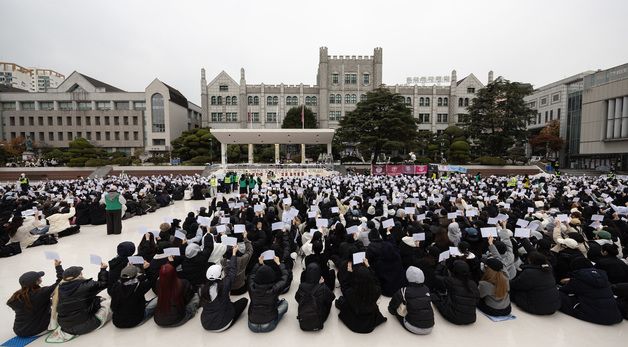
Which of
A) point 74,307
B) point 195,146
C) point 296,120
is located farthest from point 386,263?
point 296,120

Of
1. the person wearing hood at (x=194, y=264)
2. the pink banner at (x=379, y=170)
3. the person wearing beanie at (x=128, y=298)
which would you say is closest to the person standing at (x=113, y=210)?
the person wearing hood at (x=194, y=264)

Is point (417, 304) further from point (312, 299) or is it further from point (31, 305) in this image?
point (31, 305)

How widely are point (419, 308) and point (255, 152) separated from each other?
40.1m

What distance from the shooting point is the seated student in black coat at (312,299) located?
13.3 feet

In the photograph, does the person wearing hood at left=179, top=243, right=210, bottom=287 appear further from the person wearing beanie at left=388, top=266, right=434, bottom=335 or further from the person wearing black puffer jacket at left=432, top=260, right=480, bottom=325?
the person wearing black puffer jacket at left=432, top=260, right=480, bottom=325

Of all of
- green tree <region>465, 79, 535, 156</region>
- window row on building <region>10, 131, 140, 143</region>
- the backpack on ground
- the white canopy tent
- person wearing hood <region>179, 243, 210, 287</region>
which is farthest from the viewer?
window row on building <region>10, 131, 140, 143</region>

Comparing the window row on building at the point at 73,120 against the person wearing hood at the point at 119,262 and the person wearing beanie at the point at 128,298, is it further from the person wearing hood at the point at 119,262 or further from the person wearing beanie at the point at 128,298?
the person wearing beanie at the point at 128,298

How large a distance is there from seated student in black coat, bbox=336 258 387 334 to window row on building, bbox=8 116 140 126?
184 ft

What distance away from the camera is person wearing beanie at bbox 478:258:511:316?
4.32 m

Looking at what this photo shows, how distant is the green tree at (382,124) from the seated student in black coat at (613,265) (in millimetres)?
27082

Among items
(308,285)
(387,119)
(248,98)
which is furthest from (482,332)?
(248,98)

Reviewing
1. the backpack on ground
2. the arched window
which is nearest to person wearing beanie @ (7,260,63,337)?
the backpack on ground

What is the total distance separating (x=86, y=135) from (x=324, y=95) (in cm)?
4147

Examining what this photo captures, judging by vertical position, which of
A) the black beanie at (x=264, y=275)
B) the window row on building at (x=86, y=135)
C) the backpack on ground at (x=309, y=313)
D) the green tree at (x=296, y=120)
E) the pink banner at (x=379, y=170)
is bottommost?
the backpack on ground at (x=309, y=313)
